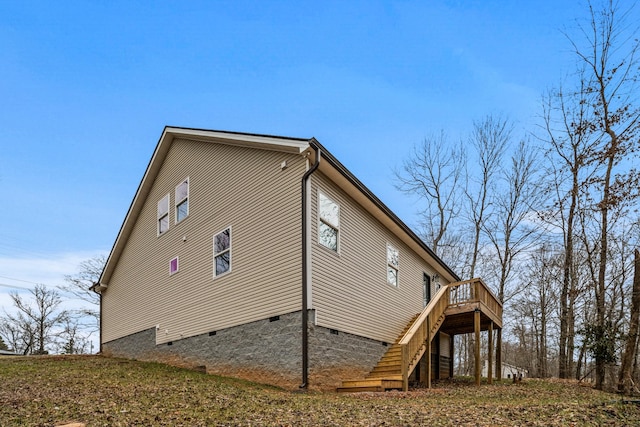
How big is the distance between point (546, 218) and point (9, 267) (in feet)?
122

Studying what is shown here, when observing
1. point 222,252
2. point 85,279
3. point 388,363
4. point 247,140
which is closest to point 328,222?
point 247,140

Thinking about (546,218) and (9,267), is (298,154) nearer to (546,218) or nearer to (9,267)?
(546,218)

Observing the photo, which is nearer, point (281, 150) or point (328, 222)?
point (281, 150)

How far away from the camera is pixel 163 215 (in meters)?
15.6

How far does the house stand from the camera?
403 inches

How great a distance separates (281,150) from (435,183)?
66.1 feet

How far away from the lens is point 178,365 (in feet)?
44.3

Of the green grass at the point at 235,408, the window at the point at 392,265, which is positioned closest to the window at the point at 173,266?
the green grass at the point at 235,408

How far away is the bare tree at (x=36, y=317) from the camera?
36.7 meters

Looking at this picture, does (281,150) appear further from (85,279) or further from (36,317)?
(36,317)

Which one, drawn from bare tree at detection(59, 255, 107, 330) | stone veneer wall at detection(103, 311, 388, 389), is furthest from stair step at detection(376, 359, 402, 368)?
bare tree at detection(59, 255, 107, 330)

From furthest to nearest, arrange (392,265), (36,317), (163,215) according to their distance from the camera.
→ 1. (36,317)
2. (163,215)
3. (392,265)

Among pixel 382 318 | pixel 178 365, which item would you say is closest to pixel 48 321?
pixel 178 365

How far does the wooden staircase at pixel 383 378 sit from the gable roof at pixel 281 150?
377 centimetres
